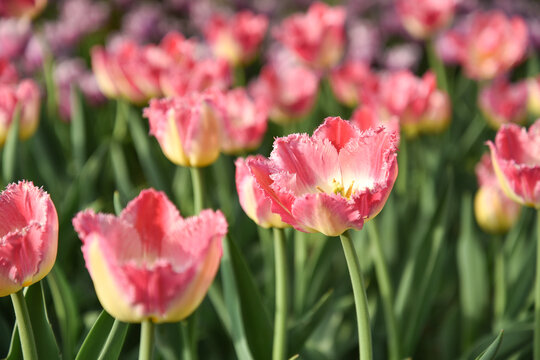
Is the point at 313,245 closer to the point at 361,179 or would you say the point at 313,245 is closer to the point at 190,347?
the point at 190,347

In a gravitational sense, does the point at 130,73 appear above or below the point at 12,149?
above

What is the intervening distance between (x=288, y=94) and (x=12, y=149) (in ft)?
2.66

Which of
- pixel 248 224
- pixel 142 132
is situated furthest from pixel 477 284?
pixel 142 132

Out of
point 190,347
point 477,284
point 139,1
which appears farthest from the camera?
point 139,1

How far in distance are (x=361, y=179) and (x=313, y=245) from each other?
2.88 feet

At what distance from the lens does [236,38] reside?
6.67 feet

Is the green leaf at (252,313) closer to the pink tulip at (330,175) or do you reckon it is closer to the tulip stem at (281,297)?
the tulip stem at (281,297)

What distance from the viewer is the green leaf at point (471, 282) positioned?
1287 millimetres

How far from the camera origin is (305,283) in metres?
1.27

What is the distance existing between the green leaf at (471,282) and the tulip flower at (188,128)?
622 mm

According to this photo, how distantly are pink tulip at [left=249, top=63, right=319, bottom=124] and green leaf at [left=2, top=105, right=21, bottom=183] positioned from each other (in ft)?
2.01

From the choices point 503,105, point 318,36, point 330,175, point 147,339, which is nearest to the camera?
point 147,339

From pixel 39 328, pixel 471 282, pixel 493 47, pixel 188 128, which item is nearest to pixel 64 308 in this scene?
pixel 39 328

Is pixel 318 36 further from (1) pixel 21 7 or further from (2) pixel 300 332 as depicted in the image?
(2) pixel 300 332
